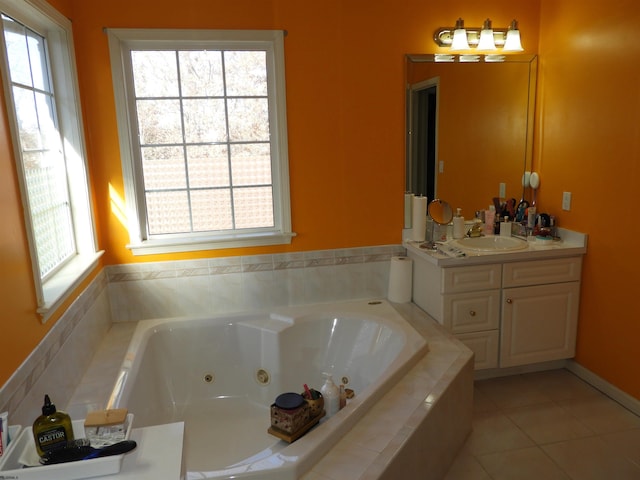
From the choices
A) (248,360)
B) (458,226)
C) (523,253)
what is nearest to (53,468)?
(248,360)

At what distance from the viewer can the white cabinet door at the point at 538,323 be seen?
2.88m

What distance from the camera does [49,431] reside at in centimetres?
124

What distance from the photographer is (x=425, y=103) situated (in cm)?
306

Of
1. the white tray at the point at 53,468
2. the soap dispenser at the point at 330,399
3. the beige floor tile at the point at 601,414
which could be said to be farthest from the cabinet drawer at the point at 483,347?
the white tray at the point at 53,468

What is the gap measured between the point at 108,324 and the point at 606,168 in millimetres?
2894

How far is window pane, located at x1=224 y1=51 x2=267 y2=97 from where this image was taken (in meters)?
2.82

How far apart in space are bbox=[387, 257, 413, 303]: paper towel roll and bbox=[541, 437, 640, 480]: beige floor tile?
Answer: 1132mm

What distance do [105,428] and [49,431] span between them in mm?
130

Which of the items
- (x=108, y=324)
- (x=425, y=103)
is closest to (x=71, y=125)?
(x=108, y=324)

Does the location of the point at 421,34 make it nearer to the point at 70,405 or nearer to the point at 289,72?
the point at 289,72

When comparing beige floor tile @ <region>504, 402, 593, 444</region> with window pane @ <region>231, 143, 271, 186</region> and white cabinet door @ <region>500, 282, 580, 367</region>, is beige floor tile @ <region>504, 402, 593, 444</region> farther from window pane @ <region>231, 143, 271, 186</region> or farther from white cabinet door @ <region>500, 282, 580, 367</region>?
window pane @ <region>231, 143, 271, 186</region>

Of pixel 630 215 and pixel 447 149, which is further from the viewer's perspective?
pixel 447 149

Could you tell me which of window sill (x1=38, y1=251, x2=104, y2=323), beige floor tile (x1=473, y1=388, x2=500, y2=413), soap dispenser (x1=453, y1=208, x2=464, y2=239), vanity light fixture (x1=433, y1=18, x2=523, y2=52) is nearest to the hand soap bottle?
window sill (x1=38, y1=251, x2=104, y2=323)

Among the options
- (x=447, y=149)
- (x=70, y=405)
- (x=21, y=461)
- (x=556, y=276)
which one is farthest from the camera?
(x=447, y=149)
